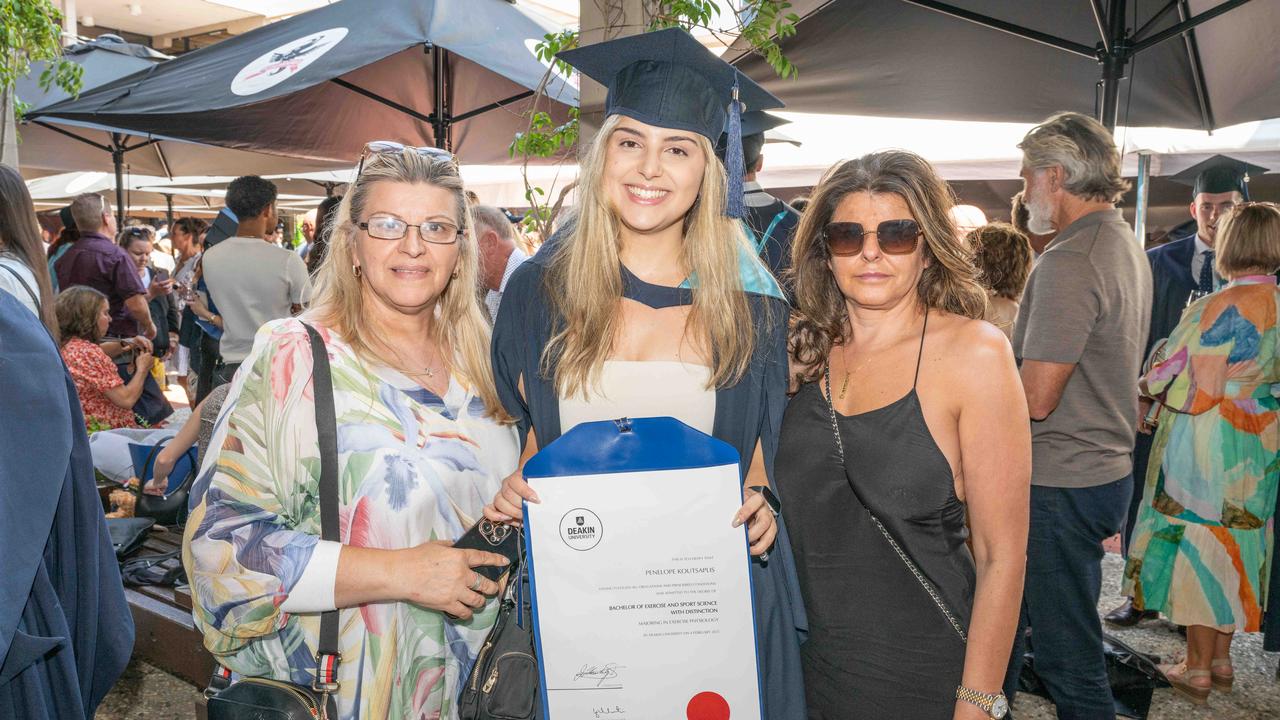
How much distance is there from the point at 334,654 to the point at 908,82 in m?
5.50

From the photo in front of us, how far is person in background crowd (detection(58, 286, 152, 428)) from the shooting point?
5.64m

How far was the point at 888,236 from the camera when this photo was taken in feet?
6.49

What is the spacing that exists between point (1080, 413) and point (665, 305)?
1859 millimetres

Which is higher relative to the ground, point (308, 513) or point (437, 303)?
point (437, 303)

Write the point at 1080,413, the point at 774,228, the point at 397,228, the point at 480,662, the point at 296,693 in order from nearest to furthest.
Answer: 1. the point at 296,693
2. the point at 480,662
3. the point at 397,228
4. the point at 1080,413
5. the point at 774,228

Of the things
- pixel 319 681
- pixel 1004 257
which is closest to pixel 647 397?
pixel 319 681

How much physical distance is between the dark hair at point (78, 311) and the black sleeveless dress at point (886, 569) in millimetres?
5315

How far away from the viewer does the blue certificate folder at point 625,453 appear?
1720 millimetres

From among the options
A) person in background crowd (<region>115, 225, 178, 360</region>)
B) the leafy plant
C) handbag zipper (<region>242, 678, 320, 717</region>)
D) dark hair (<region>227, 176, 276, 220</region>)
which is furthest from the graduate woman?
person in background crowd (<region>115, 225, 178, 360</region>)

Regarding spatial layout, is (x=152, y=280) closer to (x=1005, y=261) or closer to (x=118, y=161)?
(x=118, y=161)

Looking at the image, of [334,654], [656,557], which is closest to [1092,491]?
[656,557]

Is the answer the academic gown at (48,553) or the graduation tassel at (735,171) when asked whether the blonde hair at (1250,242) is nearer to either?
the graduation tassel at (735,171)

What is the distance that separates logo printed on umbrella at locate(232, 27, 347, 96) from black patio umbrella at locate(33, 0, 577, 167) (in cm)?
1
